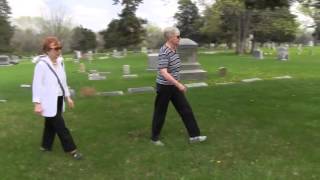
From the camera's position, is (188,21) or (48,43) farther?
(188,21)

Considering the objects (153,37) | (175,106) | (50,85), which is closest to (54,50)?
(50,85)

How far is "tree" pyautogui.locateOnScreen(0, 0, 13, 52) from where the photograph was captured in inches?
2938

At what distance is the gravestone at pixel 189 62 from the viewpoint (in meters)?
22.1

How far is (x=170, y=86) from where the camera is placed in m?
8.15

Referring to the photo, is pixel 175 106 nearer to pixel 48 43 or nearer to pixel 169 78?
pixel 169 78

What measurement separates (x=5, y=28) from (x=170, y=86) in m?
73.0

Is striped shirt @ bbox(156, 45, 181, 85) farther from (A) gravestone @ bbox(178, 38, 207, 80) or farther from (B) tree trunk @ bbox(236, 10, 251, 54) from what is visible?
(B) tree trunk @ bbox(236, 10, 251, 54)

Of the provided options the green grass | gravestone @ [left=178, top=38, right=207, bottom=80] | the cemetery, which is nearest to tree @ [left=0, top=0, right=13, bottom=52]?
gravestone @ [left=178, top=38, right=207, bottom=80]

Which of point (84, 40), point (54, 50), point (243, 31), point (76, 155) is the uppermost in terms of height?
point (54, 50)

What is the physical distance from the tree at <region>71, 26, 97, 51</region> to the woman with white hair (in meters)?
80.3

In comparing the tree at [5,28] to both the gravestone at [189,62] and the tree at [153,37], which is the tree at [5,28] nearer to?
the tree at [153,37]

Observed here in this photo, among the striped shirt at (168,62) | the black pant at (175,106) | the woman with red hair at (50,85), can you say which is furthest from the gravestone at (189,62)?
the woman with red hair at (50,85)

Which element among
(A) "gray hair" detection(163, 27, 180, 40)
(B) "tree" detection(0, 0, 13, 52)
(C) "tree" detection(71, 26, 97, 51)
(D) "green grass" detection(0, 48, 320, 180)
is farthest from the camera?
(C) "tree" detection(71, 26, 97, 51)

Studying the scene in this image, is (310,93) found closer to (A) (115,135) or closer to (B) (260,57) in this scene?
(A) (115,135)
